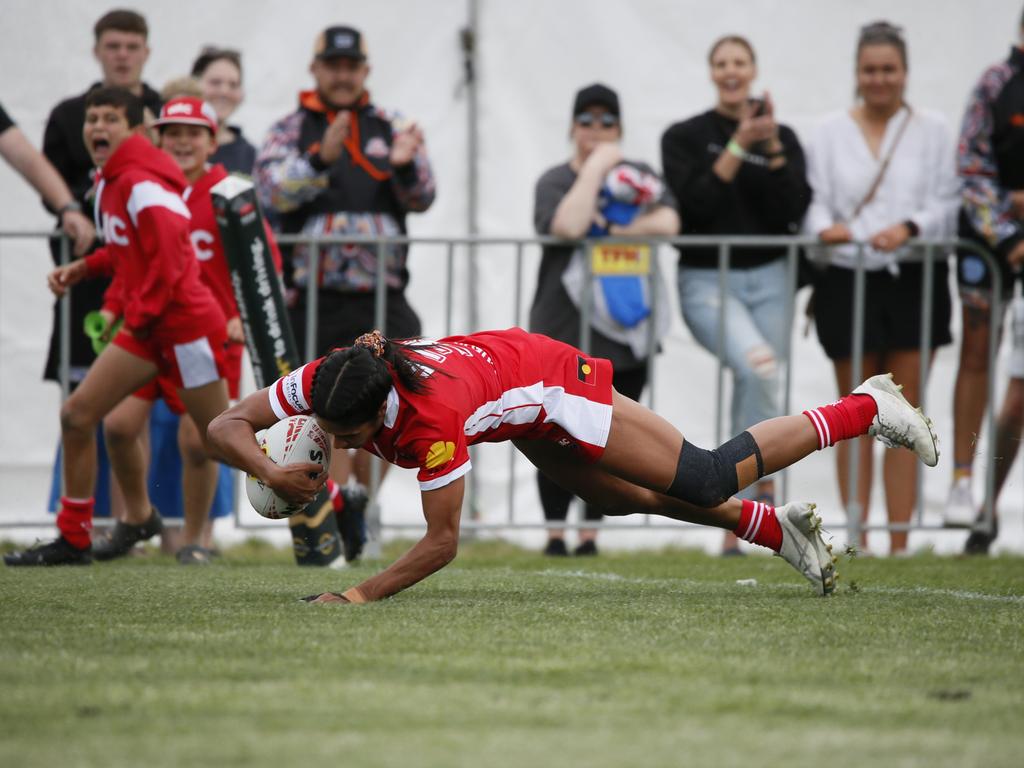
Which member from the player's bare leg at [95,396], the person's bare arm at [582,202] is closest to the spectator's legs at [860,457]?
the person's bare arm at [582,202]

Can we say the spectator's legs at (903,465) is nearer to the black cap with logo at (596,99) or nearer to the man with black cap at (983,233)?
the man with black cap at (983,233)

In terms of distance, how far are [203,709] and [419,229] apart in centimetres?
620

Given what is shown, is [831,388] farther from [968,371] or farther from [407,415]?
[407,415]

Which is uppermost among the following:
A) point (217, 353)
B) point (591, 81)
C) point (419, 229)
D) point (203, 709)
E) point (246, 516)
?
point (591, 81)

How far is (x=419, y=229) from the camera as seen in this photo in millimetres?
9445

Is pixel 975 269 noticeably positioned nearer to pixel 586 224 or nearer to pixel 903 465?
pixel 903 465

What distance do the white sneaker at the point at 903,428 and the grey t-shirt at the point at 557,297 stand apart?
2701 mm

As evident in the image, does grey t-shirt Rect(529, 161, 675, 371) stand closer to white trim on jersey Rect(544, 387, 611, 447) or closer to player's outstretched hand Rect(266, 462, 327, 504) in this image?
white trim on jersey Rect(544, 387, 611, 447)

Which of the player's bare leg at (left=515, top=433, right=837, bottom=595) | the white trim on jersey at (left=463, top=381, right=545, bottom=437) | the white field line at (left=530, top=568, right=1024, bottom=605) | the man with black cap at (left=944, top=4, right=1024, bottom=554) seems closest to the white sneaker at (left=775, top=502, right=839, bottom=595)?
the player's bare leg at (left=515, top=433, right=837, bottom=595)

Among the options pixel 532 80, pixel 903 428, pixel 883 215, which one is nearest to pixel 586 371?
pixel 903 428

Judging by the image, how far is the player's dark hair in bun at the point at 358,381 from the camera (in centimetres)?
493

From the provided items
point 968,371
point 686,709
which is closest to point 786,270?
point 968,371

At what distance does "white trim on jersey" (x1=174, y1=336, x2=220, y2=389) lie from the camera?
23.7ft

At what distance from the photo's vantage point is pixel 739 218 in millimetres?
8500
